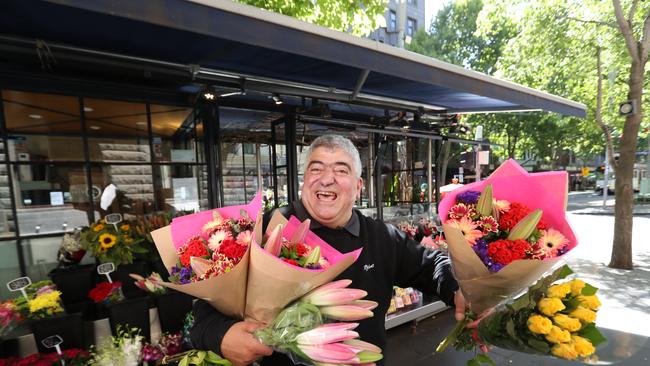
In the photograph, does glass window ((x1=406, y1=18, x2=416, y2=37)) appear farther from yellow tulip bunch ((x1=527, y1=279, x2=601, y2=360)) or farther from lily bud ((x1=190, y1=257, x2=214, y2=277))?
lily bud ((x1=190, y1=257, x2=214, y2=277))

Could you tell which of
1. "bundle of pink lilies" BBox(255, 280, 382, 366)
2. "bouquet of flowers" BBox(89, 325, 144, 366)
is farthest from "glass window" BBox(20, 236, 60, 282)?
"bundle of pink lilies" BBox(255, 280, 382, 366)

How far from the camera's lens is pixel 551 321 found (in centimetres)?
100

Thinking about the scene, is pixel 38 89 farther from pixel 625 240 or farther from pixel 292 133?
pixel 625 240

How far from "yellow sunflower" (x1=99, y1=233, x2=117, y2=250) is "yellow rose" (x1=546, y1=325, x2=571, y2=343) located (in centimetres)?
312

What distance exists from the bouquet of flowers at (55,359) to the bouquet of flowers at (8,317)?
0.29 metres

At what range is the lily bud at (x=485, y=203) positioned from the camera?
1.30 m

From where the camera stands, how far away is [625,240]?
5.49 meters

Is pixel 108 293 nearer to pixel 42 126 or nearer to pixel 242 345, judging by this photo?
pixel 242 345

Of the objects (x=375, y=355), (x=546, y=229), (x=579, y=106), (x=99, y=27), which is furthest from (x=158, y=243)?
(x=579, y=106)

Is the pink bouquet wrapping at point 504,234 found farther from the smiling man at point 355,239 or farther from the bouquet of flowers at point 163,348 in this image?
the bouquet of flowers at point 163,348

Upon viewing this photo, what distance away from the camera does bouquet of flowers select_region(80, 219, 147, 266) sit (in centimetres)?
270

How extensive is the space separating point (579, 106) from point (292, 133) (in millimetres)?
3976

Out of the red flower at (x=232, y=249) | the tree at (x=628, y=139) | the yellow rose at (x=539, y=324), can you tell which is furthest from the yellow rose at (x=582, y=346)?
the tree at (x=628, y=139)

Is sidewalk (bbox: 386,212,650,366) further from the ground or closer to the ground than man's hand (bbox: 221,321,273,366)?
closer to the ground
